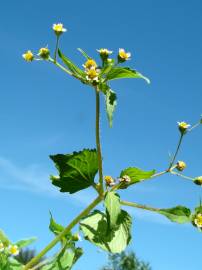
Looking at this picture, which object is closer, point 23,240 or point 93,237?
point 93,237

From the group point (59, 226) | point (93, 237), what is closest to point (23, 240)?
point (59, 226)

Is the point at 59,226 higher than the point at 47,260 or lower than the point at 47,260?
higher

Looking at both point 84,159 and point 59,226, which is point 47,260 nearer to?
point 59,226

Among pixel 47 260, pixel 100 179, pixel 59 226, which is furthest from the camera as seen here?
pixel 59 226

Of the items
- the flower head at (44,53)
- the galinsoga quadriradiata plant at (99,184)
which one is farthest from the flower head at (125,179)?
the flower head at (44,53)

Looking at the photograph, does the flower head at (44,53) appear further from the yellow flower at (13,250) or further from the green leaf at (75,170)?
the yellow flower at (13,250)

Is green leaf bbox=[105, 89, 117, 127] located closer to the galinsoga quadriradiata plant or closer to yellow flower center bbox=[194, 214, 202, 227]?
the galinsoga quadriradiata plant

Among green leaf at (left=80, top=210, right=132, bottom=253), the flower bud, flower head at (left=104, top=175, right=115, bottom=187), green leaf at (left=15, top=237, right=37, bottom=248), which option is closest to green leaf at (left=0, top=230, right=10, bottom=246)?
green leaf at (left=15, top=237, right=37, bottom=248)
